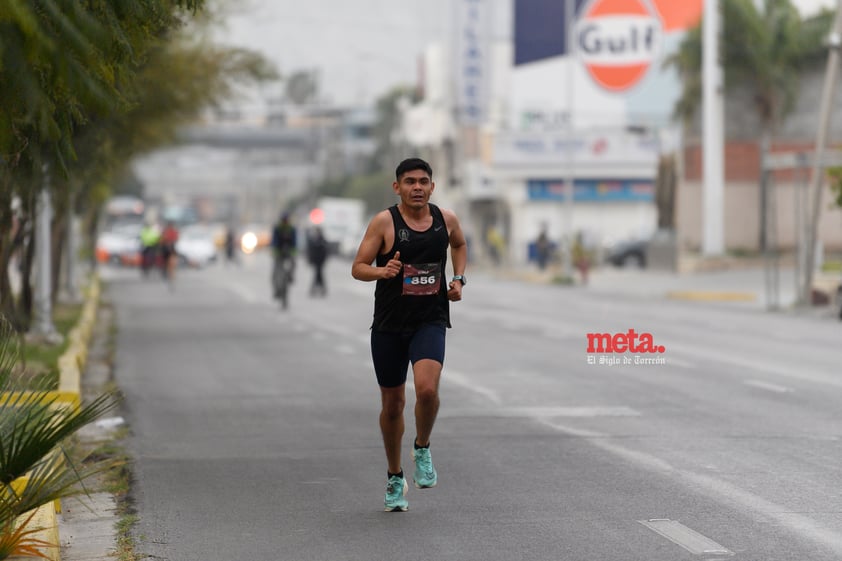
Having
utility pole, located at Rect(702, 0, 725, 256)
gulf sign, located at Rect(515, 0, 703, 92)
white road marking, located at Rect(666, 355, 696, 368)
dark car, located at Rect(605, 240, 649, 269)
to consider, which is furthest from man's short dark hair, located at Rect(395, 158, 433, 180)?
gulf sign, located at Rect(515, 0, 703, 92)

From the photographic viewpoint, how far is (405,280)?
30.1 ft

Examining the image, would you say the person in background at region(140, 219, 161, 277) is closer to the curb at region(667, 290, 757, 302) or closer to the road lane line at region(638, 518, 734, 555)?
the curb at region(667, 290, 757, 302)

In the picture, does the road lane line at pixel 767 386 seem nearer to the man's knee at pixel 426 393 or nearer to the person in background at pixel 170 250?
the man's knee at pixel 426 393

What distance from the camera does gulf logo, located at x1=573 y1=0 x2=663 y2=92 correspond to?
69625mm

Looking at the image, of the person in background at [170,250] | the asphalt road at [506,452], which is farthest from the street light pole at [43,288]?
the person in background at [170,250]

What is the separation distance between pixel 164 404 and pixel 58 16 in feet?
33.9

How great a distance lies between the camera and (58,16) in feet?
18.9

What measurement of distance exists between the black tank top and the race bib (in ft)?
0.07

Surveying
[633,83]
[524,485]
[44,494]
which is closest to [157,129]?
[524,485]

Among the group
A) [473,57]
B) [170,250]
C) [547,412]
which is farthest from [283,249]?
[473,57]

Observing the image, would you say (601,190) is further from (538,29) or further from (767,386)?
(767,386)

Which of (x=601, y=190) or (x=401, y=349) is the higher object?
(x=401, y=349)

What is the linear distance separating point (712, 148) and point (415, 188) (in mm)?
43672

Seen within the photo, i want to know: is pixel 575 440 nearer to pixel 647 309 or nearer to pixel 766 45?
pixel 647 309
